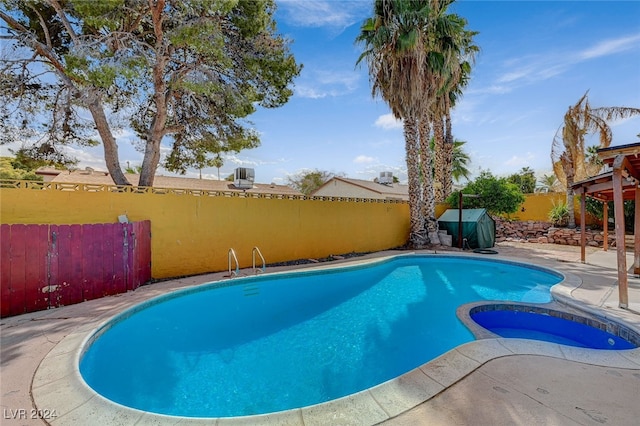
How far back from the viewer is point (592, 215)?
1543 cm

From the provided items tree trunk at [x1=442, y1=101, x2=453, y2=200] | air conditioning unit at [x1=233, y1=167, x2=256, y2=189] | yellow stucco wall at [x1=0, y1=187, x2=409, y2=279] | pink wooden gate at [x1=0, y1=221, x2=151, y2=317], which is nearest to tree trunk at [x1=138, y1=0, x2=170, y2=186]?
yellow stucco wall at [x1=0, y1=187, x2=409, y2=279]

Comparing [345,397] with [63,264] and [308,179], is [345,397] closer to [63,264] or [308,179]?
[63,264]

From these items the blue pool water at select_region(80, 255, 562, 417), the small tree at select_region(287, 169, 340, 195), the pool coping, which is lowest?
the blue pool water at select_region(80, 255, 562, 417)

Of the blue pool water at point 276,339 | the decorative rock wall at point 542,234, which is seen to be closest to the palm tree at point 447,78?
the decorative rock wall at point 542,234

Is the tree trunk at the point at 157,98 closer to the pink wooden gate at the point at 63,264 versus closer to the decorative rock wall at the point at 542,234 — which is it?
the pink wooden gate at the point at 63,264

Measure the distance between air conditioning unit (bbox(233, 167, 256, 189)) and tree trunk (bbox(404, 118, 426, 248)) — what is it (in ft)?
35.0

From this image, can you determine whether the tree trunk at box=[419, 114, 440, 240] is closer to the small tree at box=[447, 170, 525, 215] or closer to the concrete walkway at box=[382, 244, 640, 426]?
the small tree at box=[447, 170, 525, 215]

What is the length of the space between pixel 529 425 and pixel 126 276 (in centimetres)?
762

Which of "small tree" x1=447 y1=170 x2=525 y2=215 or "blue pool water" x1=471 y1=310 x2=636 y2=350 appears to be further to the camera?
"small tree" x1=447 y1=170 x2=525 y2=215

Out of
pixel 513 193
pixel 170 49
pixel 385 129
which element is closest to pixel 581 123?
pixel 513 193

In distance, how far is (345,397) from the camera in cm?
282

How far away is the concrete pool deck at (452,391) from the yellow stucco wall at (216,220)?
11.2 feet

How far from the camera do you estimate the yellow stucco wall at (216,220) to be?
6.69 metres

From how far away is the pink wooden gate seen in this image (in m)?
5.00
